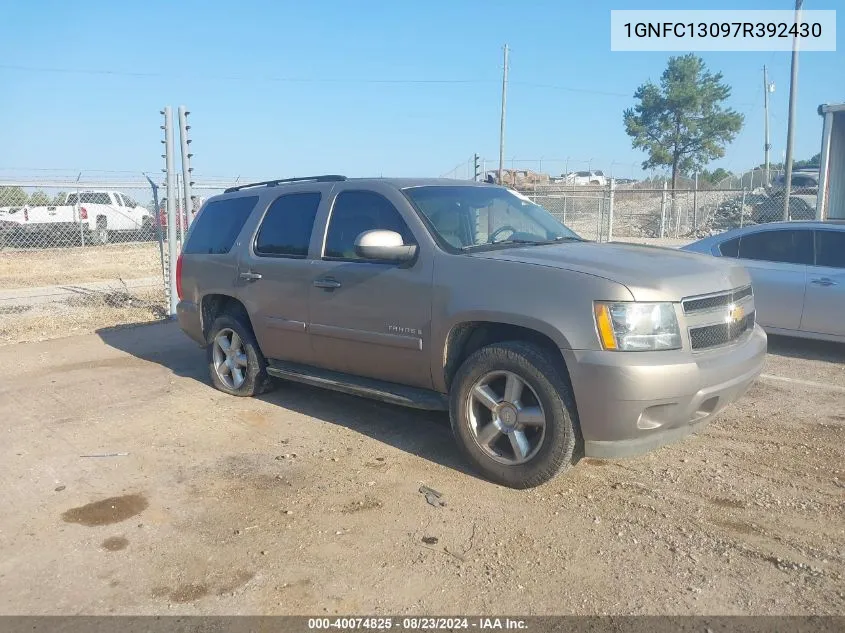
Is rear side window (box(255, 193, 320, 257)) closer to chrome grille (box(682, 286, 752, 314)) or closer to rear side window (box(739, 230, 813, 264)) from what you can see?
chrome grille (box(682, 286, 752, 314))

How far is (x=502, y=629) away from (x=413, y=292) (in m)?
2.24

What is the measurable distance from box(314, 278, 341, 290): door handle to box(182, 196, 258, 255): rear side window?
1.33m

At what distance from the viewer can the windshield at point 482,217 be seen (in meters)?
4.85

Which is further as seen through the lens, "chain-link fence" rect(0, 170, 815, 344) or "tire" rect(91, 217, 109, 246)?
"tire" rect(91, 217, 109, 246)

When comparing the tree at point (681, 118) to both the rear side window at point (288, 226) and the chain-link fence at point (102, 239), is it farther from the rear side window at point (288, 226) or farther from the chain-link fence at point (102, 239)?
the rear side window at point (288, 226)

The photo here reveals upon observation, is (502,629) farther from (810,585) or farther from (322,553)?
(810,585)

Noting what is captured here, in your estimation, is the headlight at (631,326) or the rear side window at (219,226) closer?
the headlight at (631,326)

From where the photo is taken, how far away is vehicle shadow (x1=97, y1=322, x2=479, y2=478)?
16.3ft

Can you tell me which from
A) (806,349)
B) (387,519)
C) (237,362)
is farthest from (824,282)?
(237,362)

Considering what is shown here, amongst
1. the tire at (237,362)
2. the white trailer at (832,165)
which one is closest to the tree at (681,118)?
the white trailer at (832,165)

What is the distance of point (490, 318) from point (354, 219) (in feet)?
5.06

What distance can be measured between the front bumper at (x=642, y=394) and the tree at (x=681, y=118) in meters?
37.9

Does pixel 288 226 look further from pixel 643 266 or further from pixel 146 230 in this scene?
pixel 146 230

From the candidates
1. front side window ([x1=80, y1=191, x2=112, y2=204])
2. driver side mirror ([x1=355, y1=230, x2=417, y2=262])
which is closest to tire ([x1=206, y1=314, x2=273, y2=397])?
driver side mirror ([x1=355, y1=230, x2=417, y2=262])
